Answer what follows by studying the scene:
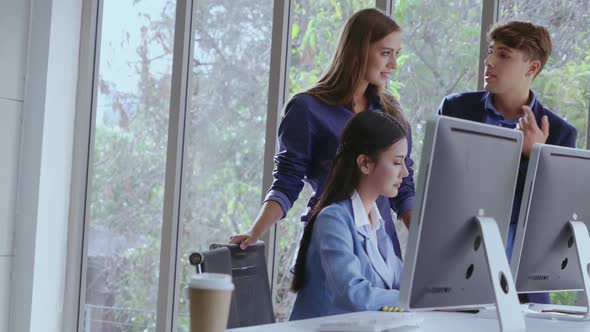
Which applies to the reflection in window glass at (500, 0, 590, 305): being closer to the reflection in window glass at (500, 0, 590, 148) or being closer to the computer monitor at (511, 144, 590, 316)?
the reflection in window glass at (500, 0, 590, 148)

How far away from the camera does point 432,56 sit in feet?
11.7

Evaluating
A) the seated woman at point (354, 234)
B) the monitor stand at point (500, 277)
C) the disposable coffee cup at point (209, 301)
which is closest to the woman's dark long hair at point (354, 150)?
the seated woman at point (354, 234)

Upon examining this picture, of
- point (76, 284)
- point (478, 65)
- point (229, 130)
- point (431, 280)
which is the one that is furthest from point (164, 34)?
point (431, 280)

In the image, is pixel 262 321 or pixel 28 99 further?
pixel 28 99

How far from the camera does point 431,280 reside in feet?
5.12

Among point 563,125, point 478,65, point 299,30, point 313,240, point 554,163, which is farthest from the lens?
point 299,30

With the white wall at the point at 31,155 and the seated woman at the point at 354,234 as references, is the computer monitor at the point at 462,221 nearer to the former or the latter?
the seated woman at the point at 354,234

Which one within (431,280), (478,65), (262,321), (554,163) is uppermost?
(478,65)

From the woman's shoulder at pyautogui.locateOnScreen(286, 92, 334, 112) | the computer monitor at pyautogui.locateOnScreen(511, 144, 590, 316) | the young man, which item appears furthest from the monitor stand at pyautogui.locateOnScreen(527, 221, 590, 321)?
the woman's shoulder at pyautogui.locateOnScreen(286, 92, 334, 112)

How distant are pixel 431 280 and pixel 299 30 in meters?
2.44

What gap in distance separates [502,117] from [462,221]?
1189 mm

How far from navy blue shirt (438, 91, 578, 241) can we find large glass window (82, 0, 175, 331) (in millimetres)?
1798

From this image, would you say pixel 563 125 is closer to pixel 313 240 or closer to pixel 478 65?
pixel 478 65

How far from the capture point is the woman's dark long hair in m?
2.19
